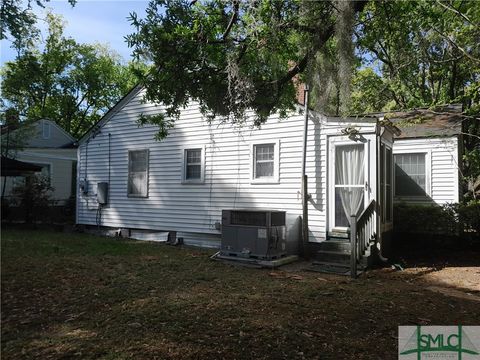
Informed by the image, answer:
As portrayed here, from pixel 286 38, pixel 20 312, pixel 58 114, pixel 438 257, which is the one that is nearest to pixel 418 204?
pixel 438 257

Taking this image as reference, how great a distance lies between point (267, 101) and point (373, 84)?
13.9m

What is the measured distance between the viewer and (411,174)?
11844 millimetres

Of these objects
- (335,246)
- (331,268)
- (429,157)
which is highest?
(429,157)

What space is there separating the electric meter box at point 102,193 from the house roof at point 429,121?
911cm

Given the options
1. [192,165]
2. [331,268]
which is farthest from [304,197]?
[192,165]

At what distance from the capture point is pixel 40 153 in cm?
1995

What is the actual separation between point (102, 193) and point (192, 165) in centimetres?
369

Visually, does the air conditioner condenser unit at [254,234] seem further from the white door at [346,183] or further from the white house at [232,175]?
the white door at [346,183]

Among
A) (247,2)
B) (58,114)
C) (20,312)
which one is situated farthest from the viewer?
(58,114)

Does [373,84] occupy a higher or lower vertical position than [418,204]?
higher

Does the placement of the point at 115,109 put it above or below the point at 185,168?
above

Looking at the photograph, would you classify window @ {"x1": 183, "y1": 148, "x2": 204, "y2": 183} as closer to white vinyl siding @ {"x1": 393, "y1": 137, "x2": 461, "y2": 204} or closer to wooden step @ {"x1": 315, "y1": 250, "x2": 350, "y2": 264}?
wooden step @ {"x1": 315, "y1": 250, "x2": 350, "y2": 264}

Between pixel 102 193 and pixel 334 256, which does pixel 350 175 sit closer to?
pixel 334 256

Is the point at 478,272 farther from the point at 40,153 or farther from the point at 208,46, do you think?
the point at 40,153
